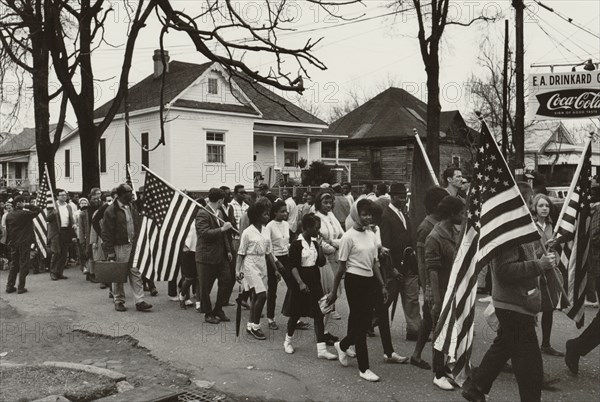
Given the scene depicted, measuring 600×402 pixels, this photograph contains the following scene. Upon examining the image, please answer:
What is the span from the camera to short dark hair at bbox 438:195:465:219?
618 cm

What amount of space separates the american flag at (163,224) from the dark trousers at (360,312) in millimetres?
2953

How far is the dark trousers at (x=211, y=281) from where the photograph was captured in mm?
9234

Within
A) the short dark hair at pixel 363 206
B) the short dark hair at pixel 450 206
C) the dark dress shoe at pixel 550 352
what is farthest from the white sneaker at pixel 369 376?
the dark dress shoe at pixel 550 352

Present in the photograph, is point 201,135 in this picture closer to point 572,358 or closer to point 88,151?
point 88,151

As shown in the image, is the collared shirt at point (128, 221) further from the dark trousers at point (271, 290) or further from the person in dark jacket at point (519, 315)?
the person in dark jacket at point (519, 315)

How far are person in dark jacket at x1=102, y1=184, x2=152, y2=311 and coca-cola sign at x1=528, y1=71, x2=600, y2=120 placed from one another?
14593 mm

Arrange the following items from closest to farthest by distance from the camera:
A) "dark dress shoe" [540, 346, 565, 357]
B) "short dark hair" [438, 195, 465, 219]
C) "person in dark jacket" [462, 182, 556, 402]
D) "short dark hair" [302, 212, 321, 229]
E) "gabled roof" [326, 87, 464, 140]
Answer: "person in dark jacket" [462, 182, 556, 402] < "short dark hair" [438, 195, 465, 219] < "dark dress shoe" [540, 346, 565, 357] < "short dark hair" [302, 212, 321, 229] < "gabled roof" [326, 87, 464, 140]

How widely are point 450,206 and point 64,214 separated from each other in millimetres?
11392

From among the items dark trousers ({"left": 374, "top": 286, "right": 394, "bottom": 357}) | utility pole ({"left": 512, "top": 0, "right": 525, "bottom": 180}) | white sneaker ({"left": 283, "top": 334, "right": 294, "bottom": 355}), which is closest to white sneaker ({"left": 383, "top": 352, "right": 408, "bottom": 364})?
dark trousers ({"left": 374, "top": 286, "right": 394, "bottom": 357})

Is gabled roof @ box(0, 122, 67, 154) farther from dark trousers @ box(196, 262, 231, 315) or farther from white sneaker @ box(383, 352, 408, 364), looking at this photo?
white sneaker @ box(383, 352, 408, 364)

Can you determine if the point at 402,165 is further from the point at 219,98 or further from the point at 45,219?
the point at 45,219

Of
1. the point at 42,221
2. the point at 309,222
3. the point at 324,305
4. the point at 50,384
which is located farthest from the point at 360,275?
the point at 42,221

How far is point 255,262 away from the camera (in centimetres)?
832

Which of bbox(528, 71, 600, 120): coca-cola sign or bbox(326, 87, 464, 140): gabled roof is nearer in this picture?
bbox(528, 71, 600, 120): coca-cola sign
